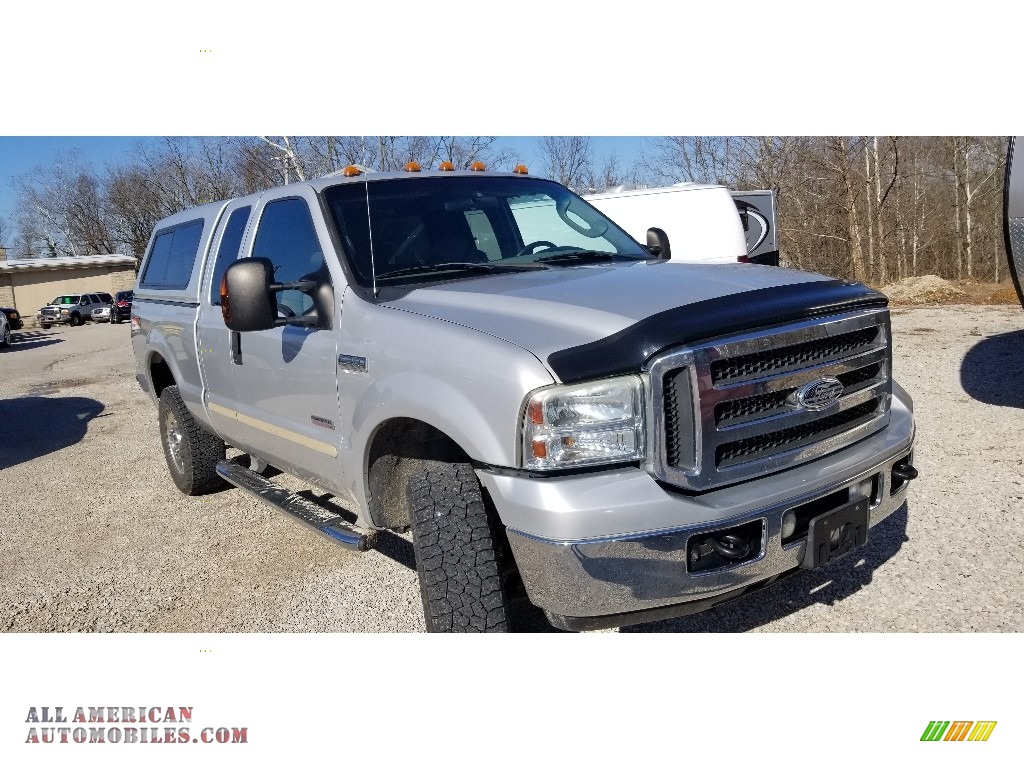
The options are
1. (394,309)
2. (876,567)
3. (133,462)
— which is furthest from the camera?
(133,462)

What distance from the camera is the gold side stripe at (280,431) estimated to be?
3523mm

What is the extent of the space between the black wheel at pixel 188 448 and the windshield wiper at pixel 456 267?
2507 mm

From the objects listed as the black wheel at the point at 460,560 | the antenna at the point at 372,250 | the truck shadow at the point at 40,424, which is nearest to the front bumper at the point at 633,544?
the black wheel at the point at 460,560

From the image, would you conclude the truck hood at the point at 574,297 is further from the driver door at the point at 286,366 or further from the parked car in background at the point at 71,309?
the parked car in background at the point at 71,309

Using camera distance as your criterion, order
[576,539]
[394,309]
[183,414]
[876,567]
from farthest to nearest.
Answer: [183,414], [876,567], [394,309], [576,539]

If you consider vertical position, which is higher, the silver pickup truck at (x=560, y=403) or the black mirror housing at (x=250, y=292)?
the black mirror housing at (x=250, y=292)

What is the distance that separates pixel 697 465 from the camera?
2.37 m

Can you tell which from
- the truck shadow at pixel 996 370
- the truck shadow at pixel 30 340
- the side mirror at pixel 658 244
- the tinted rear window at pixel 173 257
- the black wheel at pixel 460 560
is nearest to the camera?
the black wheel at pixel 460 560

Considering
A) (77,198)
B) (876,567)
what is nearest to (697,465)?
(876,567)

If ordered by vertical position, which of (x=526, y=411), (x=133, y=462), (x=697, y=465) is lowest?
(x=133, y=462)

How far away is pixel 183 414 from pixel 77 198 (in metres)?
2.26

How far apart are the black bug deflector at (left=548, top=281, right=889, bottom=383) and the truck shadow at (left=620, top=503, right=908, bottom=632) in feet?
3.86

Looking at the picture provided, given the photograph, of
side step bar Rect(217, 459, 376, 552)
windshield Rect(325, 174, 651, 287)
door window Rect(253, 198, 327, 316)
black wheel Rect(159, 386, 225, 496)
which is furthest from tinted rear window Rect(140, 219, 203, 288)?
windshield Rect(325, 174, 651, 287)

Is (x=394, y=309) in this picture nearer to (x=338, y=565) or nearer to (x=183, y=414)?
(x=338, y=565)
